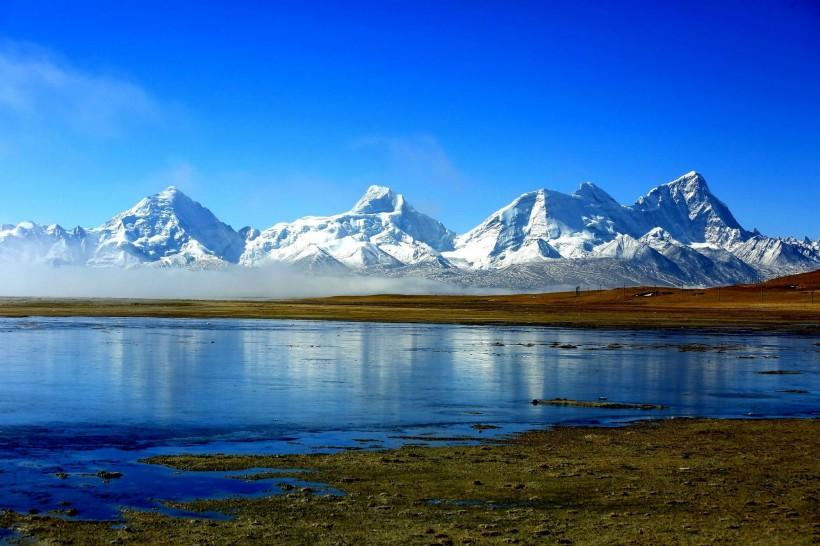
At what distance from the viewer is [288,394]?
43.9 metres

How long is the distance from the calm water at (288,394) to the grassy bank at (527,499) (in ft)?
6.48

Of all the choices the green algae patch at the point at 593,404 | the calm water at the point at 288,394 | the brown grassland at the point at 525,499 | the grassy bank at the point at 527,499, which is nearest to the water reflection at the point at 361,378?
the calm water at the point at 288,394

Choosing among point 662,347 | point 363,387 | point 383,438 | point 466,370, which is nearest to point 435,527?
point 383,438

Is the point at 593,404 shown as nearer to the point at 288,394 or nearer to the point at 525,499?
the point at 288,394

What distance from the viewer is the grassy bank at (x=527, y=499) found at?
1880 cm

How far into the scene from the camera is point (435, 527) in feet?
63.6

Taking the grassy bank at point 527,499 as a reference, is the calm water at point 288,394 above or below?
above

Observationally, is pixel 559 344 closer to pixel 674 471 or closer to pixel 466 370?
pixel 466 370

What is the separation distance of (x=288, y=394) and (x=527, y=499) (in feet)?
77.6

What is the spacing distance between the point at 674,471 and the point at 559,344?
60282 millimetres

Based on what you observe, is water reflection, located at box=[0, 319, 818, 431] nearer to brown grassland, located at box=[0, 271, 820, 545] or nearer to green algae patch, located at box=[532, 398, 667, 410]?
green algae patch, located at box=[532, 398, 667, 410]

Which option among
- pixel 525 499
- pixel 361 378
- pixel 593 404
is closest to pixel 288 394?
pixel 361 378

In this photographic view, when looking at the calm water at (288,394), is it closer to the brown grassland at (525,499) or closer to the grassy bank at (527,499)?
the brown grassland at (525,499)

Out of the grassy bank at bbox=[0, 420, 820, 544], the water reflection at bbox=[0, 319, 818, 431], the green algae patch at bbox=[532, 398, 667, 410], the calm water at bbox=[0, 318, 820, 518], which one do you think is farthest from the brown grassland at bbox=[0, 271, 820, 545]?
the green algae patch at bbox=[532, 398, 667, 410]
